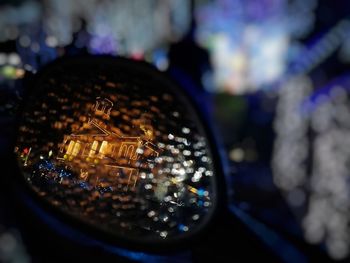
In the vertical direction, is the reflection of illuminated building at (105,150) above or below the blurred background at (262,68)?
below

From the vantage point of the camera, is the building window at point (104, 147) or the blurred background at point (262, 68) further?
the blurred background at point (262, 68)

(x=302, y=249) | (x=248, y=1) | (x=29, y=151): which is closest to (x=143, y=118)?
(x=29, y=151)

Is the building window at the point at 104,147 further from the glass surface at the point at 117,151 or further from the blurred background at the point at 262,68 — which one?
the blurred background at the point at 262,68

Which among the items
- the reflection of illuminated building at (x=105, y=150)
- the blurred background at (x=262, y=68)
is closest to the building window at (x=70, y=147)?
the reflection of illuminated building at (x=105, y=150)

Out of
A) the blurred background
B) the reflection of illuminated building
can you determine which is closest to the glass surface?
the reflection of illuminated building

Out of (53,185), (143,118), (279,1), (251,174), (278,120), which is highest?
(279,1)

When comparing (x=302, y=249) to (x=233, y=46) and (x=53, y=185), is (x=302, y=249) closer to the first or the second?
(x=53, y=185)
